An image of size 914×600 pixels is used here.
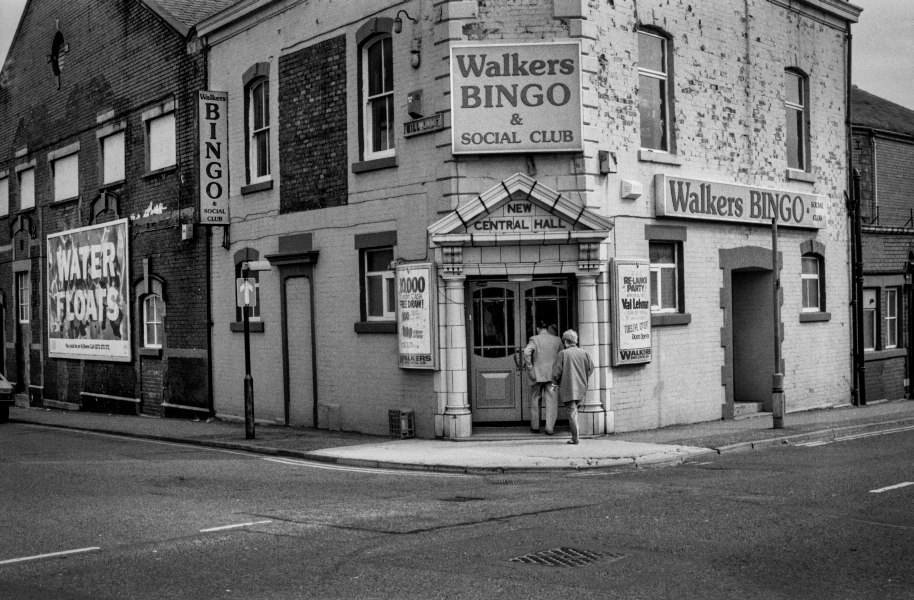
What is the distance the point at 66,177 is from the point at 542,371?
18.7m

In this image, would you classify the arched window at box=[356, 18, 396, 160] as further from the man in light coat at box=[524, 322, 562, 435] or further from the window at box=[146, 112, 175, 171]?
the window at box=[146, 112, 175, 171]

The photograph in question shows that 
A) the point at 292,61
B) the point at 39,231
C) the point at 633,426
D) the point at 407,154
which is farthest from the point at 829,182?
the point at 39,231

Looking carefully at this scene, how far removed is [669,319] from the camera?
18.2 m

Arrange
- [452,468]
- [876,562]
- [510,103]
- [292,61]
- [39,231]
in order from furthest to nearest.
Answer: [39,231], [292,61], [510,103], [452,468], [876,562]

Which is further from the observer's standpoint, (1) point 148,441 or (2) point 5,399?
(2) point 5,399

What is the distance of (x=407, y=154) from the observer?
56.9ft

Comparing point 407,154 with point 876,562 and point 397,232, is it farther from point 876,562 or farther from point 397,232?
point 876,562

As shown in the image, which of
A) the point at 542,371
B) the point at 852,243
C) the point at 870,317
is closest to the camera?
the point at 542,371

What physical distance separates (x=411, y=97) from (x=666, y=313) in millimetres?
5894

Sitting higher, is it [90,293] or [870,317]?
[90,293]

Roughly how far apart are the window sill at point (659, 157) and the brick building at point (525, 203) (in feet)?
0.13

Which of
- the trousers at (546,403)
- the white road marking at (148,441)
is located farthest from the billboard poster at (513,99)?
the white road marking at (148,441)

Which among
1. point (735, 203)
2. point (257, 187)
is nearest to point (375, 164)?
point (257, 187)

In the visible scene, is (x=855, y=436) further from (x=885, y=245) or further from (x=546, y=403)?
(x=885, y=245)
